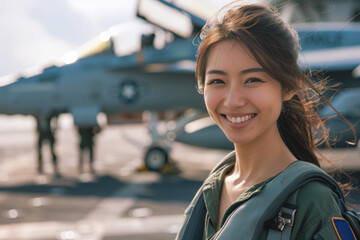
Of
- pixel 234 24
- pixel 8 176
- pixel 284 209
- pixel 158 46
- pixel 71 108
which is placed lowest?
pixel 284 209

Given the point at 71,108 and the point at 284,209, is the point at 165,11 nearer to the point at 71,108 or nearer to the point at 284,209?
the point at 71,108

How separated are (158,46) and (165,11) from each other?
0.93 meters

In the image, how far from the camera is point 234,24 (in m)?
1.31

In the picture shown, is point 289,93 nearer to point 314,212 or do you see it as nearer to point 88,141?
point 314,212

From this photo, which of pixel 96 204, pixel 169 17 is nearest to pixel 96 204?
pixel 96 204

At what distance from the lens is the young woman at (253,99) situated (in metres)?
1.26

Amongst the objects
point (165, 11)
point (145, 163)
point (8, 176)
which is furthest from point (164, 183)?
point (8, 176)

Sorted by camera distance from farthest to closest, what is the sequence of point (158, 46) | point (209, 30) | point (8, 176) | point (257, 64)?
point (8, 176), point (158, 46), point (209, 30), point (257, 64)

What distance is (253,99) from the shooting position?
1.27 m

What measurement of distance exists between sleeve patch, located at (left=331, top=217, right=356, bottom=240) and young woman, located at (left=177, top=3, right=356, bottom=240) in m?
0.06

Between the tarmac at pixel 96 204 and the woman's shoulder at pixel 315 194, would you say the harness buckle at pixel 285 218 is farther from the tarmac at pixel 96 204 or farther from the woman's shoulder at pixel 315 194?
the tarmac at pixel 96 204

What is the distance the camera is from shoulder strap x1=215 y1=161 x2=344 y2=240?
1093 mm

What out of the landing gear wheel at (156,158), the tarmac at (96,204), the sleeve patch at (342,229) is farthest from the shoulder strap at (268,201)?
the landing gear wheel at (156,158)

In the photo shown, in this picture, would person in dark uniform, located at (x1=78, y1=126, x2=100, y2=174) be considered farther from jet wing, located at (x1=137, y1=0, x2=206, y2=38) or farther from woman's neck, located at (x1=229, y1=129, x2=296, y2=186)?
woman's neck, located at (x1=229, y1=129, x2=296, y2=186)
